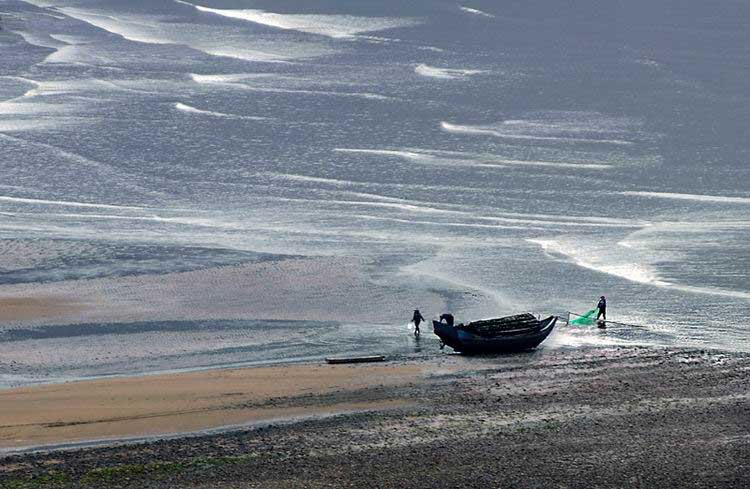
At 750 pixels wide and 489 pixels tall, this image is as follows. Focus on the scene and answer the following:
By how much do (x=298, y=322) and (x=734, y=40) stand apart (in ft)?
215

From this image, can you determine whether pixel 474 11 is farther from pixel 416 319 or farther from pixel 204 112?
pixel 416 319

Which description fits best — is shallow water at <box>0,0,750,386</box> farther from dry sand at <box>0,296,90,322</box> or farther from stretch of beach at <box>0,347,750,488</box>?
stretch of beach at <box>0,347,750,488</box>

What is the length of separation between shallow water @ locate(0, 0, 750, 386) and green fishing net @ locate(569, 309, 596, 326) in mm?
816

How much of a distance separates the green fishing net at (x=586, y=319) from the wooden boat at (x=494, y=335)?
2.38 meters

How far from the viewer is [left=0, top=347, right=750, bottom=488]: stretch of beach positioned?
2622 centimetres

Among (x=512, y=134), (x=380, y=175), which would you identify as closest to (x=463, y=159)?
(x=380, y=175)

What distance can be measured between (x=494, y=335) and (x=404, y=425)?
267 inches

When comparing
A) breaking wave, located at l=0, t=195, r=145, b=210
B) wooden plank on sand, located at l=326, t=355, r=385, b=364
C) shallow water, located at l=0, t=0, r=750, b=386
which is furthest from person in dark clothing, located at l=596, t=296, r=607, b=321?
breaking wave, located at l=0, t=195, r=145, b=210

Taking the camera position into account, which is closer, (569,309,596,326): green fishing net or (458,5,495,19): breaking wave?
(569,309,596,326): green fishing net

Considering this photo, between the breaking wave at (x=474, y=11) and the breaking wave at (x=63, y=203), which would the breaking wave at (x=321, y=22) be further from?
the breaking wave at (x=63, y=203)

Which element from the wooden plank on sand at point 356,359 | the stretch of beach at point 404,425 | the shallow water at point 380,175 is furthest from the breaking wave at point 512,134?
the wooden plank on sand at point 356,359

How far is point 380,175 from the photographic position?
58.3 m

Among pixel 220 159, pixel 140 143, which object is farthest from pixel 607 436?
pixel 140 143

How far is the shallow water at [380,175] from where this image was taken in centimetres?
4050
